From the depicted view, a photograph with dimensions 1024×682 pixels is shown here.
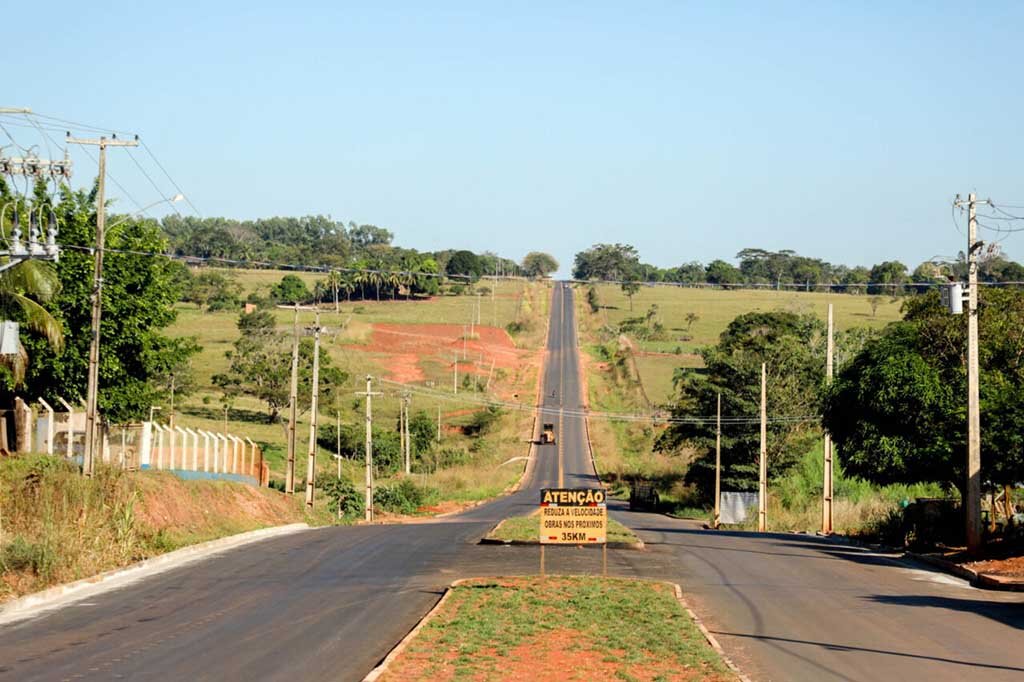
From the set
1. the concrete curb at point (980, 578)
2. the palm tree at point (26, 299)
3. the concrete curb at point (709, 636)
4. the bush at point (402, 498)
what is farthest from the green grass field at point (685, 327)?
the concrete curb at point (709, 636)

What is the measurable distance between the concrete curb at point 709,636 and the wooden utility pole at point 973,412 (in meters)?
9.20

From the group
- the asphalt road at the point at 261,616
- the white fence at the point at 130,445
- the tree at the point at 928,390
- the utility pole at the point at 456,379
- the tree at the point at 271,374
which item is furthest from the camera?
the utility pole at the point at 456,379

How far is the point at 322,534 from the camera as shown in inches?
1688

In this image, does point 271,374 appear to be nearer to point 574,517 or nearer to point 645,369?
point 645,369

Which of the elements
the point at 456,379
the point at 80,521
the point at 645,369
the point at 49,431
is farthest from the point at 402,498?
the point at 645,369

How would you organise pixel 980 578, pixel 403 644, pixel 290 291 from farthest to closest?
pixel 290 291 < pixel 980 578 < pixel 403 644

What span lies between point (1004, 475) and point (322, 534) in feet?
76.3

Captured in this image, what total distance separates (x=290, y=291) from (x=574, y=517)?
6359 inches

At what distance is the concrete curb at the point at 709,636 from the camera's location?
56.9 ft

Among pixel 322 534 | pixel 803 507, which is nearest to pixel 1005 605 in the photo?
pixel 322 534

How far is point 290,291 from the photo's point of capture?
18288cm

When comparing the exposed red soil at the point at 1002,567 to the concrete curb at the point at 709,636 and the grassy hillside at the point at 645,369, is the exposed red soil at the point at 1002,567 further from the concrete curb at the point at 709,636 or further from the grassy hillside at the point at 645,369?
the grassy hillside at the point at 645,369

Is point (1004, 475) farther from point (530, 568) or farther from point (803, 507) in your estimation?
point (803, 507)

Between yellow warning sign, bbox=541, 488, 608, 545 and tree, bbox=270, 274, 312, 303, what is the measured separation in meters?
154
